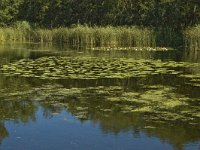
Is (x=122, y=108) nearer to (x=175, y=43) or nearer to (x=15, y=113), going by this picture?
(x=15, y=113)

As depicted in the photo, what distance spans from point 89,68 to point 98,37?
12.8 meters

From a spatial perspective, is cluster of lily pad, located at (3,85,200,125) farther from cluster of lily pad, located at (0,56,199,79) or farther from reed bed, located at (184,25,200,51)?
reed bed, located at (184,25,200,51)

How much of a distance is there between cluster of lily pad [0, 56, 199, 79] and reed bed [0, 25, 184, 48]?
8.81 meters

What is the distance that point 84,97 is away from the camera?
10.5 meters

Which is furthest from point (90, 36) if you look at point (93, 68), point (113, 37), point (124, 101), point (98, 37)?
point (124, 101)

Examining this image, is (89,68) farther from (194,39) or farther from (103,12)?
(103,12)

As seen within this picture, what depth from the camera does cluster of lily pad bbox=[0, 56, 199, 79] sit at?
45.7 feet

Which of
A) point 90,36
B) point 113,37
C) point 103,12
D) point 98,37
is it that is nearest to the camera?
point 113,37

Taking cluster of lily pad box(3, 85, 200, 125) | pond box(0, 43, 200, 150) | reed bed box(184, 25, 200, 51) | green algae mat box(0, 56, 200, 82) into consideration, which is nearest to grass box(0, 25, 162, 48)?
reed bed box(184, 25, 200, 51)

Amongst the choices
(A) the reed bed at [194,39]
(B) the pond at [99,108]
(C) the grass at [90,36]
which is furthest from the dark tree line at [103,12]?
(B) the pond at [99,108]

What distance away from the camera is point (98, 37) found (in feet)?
92.8

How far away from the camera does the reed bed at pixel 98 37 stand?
27266mm

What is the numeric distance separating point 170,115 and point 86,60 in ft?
34.0

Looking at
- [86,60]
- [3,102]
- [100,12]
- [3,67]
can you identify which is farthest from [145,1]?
[3,102]
